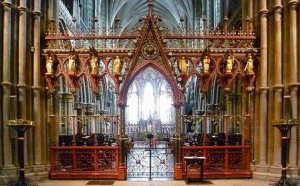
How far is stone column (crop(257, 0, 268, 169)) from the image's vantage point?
14641 millimetres

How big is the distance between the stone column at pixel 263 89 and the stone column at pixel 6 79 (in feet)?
27.2

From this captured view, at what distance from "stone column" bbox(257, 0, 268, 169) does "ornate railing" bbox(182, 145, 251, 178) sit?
63 cm

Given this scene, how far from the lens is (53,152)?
15.1 meters

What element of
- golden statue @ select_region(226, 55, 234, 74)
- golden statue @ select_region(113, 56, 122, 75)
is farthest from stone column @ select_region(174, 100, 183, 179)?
golden statue @ select_region(113, 56, 122, 75)

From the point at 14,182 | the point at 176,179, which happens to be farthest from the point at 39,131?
the point at 176,179

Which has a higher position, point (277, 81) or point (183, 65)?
point (183, 65)

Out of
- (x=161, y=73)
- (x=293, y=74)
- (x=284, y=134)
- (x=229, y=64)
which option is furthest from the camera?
(x=161, y=73)

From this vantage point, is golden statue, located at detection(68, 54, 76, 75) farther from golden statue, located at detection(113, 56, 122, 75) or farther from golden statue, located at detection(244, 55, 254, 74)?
golden statue, located at detection(244, 55, 254, 74)

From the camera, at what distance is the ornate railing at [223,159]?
1500 cm

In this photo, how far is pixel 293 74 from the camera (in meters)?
13.4

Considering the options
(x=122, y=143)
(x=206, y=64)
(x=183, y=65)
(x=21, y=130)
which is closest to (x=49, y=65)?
(x=21, y=130)

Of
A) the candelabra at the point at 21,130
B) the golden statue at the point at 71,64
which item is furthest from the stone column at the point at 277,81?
the candelabra at the point at 21,130

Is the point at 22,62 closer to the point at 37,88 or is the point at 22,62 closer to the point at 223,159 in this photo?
the point at 37,88

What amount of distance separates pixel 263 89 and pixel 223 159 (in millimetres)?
2857
